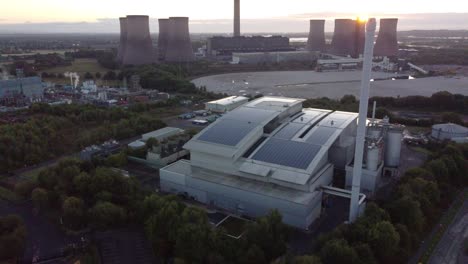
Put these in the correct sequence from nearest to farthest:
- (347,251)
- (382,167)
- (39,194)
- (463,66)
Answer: (347,251)
(39,194)
(382,167)
(463,66)

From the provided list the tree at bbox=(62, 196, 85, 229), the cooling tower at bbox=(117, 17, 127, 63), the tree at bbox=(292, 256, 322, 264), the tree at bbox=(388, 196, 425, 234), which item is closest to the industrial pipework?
the tree at bbox=(388, 196, 425, 234)

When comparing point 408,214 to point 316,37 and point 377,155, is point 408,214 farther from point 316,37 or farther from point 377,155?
point 316,37

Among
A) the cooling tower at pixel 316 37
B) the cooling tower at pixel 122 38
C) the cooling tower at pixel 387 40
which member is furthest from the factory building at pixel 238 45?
the cooling tower at pixel 122 38

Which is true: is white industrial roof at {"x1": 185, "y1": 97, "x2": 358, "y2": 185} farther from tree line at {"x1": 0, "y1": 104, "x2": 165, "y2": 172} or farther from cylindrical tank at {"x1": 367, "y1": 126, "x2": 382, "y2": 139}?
tree line at {"x1": 0, "y1": 104, "x2": 165, "y2": 172}

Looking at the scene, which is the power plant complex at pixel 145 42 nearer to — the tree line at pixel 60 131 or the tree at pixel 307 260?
the tree line at pixel 60 131

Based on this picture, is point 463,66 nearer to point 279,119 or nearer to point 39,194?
point 279,119

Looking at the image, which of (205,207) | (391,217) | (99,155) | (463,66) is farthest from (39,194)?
(463,66)

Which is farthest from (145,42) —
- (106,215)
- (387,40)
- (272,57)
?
(387,40)
